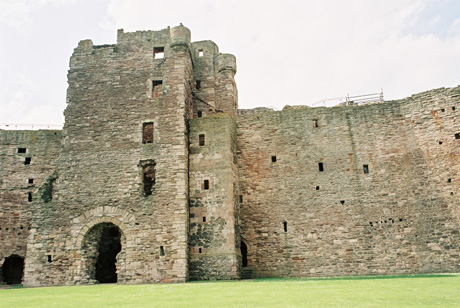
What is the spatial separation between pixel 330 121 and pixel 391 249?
6861 mm

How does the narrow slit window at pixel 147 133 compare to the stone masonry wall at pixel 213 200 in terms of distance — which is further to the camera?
the narrow slit window at pixel 147 133

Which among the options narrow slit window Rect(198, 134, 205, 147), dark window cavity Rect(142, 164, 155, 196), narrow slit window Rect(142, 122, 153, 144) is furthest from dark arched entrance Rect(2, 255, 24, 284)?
narrow slit window Rect(198, 134, 205, 147)

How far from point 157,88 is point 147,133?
251 centimetres

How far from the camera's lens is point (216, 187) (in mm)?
19656

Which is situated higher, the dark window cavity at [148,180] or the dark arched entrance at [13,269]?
the dark window cavity at [148,180]

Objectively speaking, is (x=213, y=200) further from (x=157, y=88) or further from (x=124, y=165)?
(x=157, y=88)

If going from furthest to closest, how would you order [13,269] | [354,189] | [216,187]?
[13,269]
[354,189]
[216,187]

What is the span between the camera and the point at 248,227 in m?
21.1

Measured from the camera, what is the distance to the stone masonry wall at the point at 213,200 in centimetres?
1845

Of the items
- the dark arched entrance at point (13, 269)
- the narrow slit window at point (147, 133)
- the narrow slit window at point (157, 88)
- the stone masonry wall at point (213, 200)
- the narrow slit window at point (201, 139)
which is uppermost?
the narrow slit window at point (157, 88)

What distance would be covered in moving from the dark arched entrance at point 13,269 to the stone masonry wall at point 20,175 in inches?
23.1

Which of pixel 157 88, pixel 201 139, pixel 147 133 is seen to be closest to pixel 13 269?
pixel 147 133

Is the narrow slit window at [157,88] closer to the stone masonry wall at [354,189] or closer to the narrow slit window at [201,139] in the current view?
the narrow slit window at [201,139]

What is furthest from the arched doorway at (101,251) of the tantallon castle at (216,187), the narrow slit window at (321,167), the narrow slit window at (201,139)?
→ the narrow slit window at (321,167)
